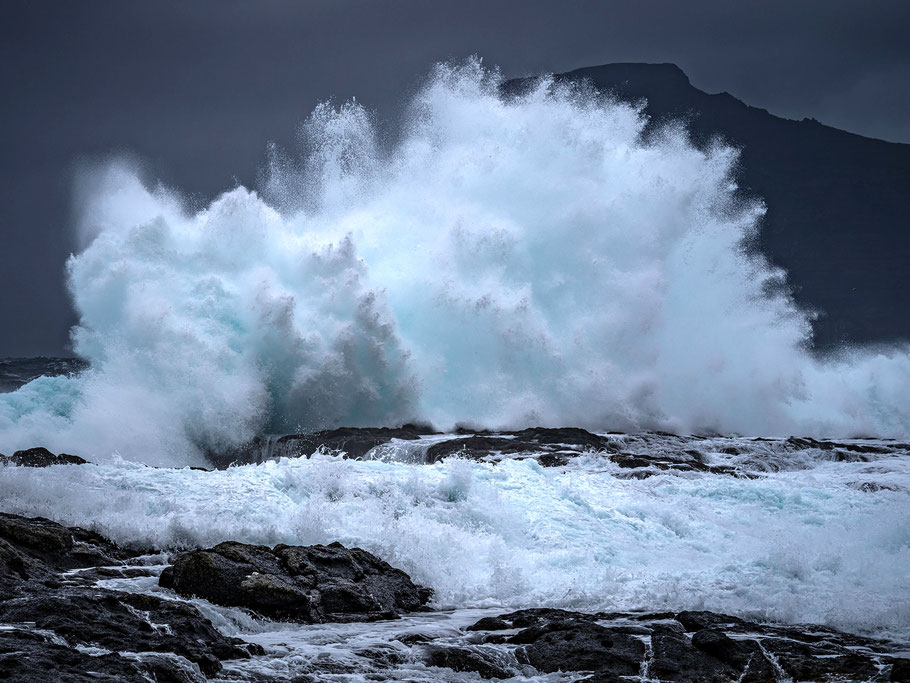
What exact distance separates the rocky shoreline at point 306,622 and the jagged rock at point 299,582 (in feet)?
0.05

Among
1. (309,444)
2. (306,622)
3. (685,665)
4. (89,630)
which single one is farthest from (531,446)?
(89,630)

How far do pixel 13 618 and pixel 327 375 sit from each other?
16.4m

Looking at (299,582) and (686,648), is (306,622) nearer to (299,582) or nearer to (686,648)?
(299,582)

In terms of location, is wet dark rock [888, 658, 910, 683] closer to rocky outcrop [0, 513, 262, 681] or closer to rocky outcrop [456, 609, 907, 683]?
rocky outcrop [456, 609, 907, 683]

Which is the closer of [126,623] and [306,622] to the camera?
[126,623]

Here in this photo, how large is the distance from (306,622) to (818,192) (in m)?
102

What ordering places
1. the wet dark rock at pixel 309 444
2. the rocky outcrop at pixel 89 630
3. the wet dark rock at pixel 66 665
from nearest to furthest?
1. the wet dark rock at pixel 66 665
2. the rocky outcrop at pixel 89 630
3. the wet dark rock at pixel 309 444

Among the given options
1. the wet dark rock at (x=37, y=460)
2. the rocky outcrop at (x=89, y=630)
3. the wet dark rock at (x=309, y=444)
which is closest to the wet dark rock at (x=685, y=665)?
the rocky outcrop at (x=89, y=630)

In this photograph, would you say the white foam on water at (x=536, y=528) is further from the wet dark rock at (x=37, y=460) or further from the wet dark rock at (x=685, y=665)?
the wet dark rock at (x=685, y=665)

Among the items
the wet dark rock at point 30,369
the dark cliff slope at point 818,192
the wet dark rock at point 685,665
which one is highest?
the dark cliff slope at point 818,192

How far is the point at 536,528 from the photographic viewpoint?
11820 mm

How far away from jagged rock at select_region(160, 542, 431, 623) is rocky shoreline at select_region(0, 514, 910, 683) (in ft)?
0.05

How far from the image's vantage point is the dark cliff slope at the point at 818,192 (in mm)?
87375

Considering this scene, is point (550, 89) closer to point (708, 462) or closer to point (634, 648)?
point (708, 462)
